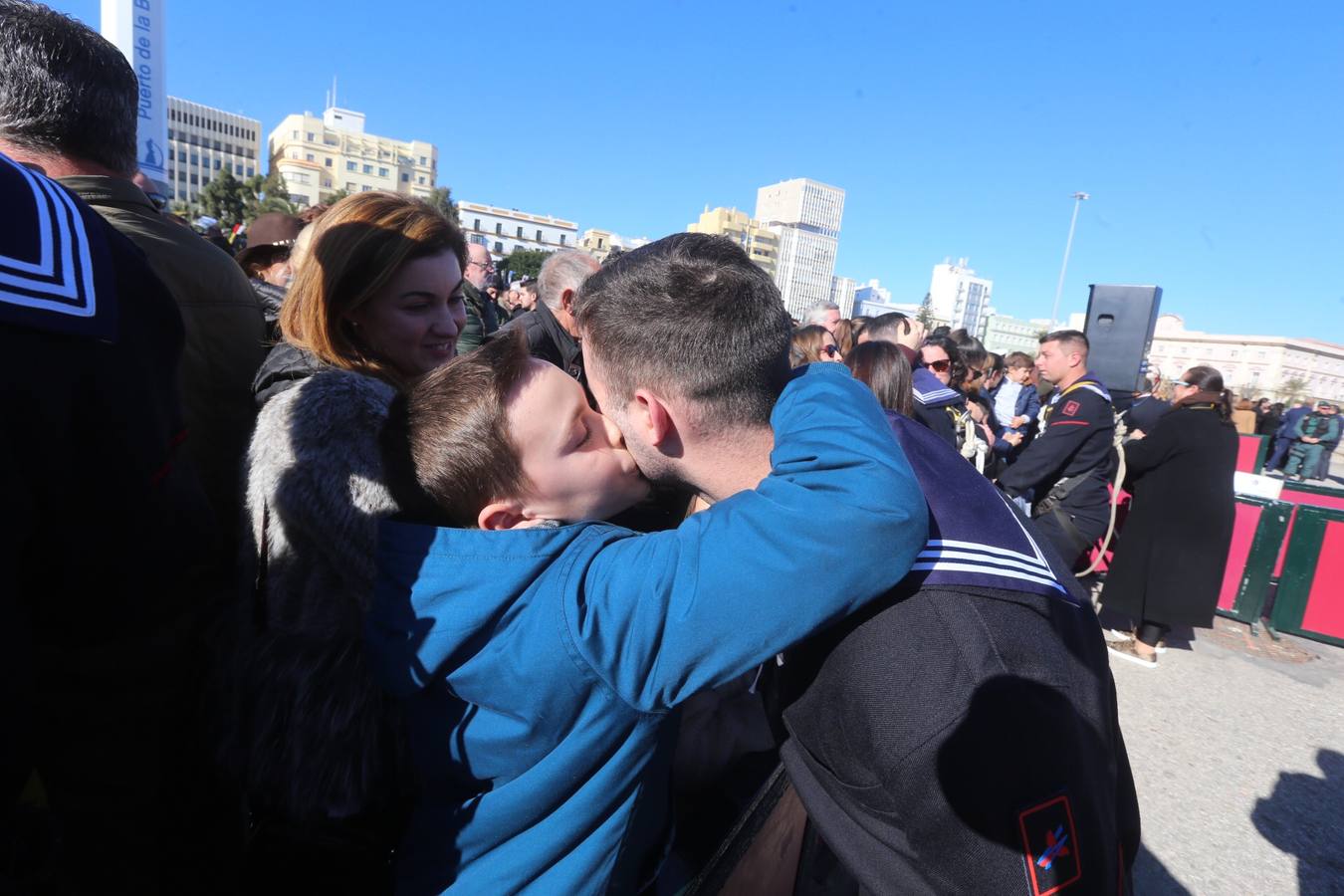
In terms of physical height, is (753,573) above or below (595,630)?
above

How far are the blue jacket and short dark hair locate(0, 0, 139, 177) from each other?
1.26m

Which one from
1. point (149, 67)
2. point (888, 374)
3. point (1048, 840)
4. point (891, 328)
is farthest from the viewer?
point (891, 328)

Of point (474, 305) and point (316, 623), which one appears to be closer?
point (316, 623)

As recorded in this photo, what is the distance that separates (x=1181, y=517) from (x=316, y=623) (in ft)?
18.8

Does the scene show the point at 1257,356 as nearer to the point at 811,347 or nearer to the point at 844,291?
the point at 844,291

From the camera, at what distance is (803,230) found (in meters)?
126

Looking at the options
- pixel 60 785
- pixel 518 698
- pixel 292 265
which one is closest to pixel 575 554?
pixel 518 698

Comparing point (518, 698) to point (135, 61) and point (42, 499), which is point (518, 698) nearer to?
point (42, 499)

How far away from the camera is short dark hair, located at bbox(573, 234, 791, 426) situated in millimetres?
1353

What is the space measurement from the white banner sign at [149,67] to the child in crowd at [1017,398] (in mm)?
8474

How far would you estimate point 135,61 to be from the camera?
443 centimetres

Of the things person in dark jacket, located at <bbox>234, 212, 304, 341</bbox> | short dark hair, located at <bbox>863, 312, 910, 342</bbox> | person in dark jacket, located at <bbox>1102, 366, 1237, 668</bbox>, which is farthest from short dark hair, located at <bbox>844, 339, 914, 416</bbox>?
person in dark jacket, located at <bbox>234, 212, 304, 341</bbox>

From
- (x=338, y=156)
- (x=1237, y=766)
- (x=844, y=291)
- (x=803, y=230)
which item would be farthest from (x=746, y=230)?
(x=1237, y=766)

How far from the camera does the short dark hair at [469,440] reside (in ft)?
4.29
